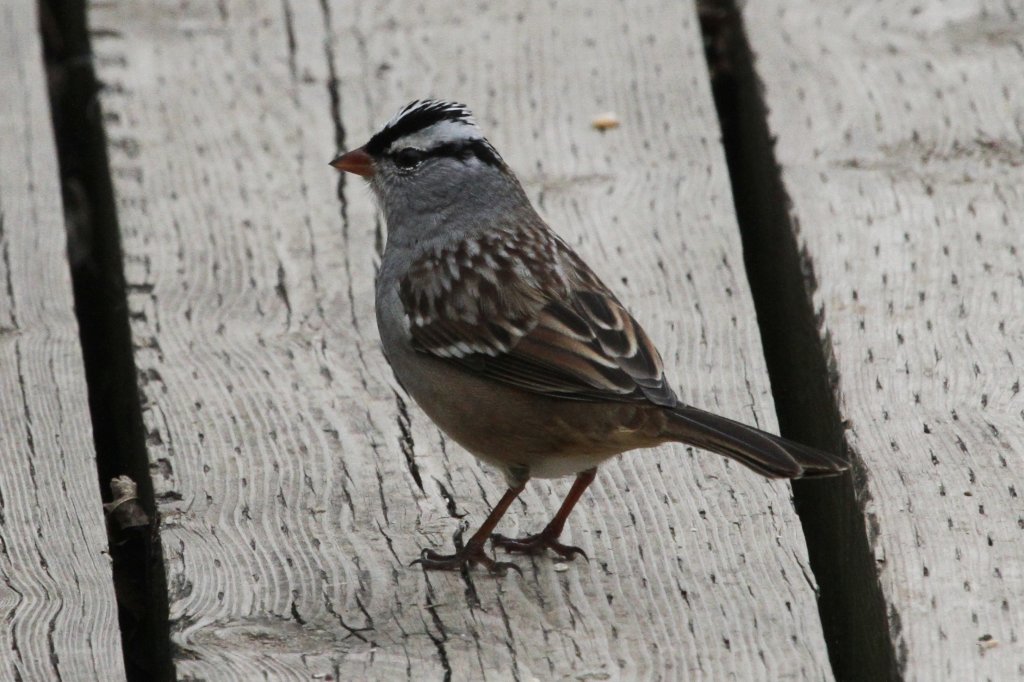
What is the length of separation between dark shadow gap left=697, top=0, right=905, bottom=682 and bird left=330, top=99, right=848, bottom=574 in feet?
Answer: 1.00

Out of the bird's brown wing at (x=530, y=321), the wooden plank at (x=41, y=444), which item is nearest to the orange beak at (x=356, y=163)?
the bird's brown wing at (x=530, y=321)

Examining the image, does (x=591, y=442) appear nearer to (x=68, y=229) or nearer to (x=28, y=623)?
(x=28, y=623)

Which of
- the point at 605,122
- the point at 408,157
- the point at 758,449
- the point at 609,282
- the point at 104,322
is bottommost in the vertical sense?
the point at 758,449

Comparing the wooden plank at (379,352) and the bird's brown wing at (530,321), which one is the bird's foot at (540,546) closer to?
the wooden plank at (379,352)

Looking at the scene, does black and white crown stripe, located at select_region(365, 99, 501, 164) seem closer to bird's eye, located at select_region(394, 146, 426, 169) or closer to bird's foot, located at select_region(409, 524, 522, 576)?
bird's eye, located at select_region(394, 146, 426, 169)

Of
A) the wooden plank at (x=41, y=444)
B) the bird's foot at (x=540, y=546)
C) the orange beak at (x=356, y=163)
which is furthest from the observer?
the orange beak at (x=356, y=163)

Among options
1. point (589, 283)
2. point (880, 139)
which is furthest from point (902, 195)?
point (589, 283)

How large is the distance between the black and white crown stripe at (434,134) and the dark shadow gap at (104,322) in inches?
30.6

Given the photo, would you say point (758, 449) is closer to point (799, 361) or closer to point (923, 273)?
point (799, 361)

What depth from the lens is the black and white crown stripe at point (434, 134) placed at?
4281 mm

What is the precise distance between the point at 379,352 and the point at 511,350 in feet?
1.80

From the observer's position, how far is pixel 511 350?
3678 mm

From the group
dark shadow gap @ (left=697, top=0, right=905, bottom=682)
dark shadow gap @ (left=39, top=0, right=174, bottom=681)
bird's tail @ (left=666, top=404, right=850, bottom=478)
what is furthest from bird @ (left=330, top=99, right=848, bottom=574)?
dark shadow gap @ (left=39, top=0, right=174, bottom=681)

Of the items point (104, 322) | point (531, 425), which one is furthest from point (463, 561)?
point (104, 322)
